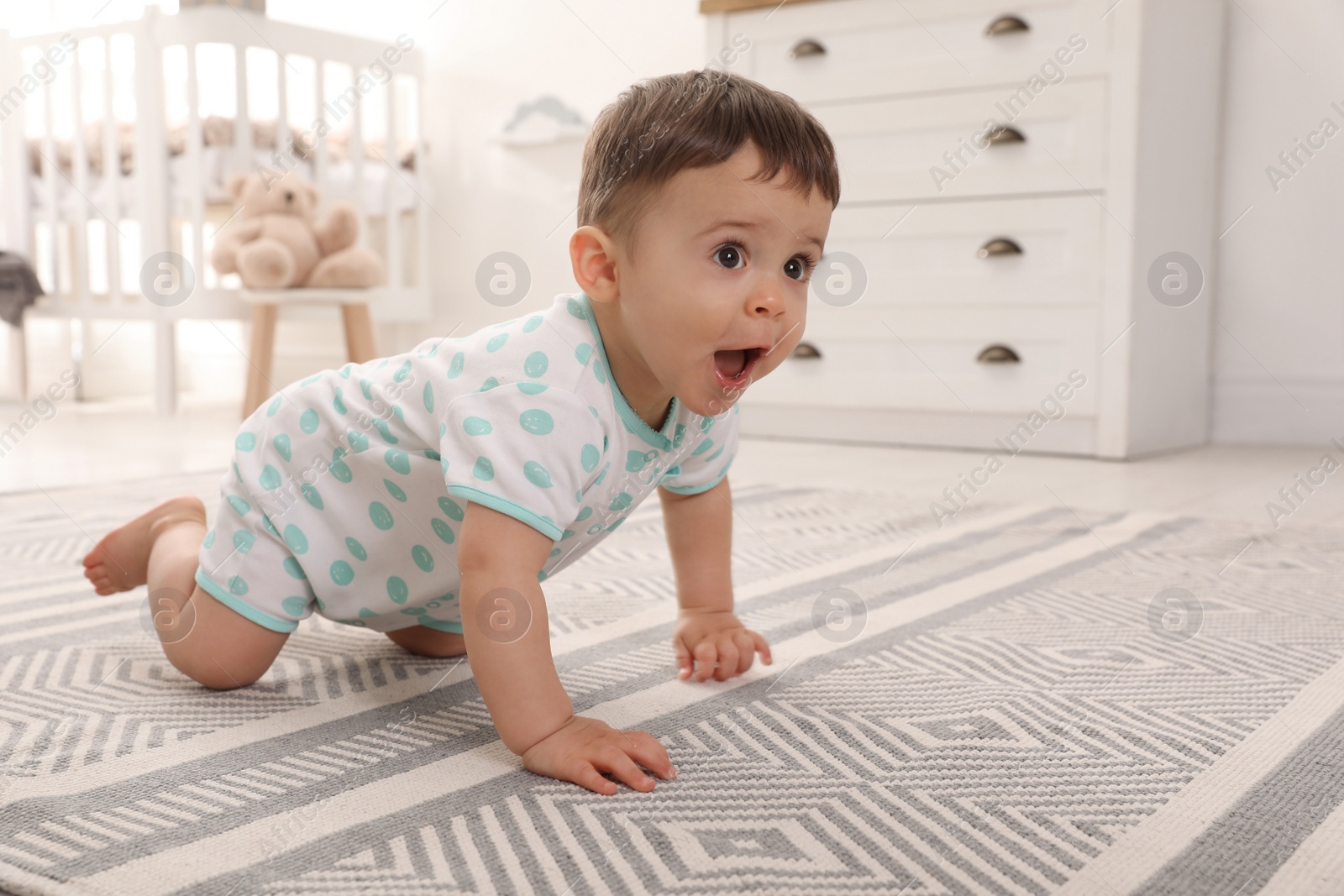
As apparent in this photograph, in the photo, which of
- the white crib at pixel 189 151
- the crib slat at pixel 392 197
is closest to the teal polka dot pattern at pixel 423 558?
the white crib at pixel 189 151

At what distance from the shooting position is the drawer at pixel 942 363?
6.10 feet

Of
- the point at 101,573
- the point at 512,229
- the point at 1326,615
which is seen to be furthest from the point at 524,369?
the point at 512,229

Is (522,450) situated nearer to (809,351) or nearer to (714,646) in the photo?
(714,646)

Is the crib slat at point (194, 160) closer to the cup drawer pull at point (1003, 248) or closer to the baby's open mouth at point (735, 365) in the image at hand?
the cup drawer pull at point (1003, 248)

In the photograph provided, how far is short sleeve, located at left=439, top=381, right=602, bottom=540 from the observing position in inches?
22.1

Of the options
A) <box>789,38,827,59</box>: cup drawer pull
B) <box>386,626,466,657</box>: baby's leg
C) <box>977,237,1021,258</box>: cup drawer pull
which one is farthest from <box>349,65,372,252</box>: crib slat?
<box>386,626,466,657</box>: baby's leg

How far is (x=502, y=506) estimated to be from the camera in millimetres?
559

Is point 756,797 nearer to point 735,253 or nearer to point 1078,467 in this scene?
point 735,253

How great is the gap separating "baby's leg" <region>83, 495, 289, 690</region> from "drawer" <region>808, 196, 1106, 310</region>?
1208 millimetres

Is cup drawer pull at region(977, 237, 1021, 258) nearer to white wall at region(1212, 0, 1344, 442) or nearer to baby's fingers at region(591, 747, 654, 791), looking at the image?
white wall at region(1212, 0, 1344, 442)

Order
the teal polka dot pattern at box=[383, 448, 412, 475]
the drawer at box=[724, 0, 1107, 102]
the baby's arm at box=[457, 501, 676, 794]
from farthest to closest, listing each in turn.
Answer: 1. the drawer at box=[724, 0, 1107, 102]
2. the teal polka dot pattern at box=[383, 448, 412, 475]
3. the baby's arm at box=[457, 501, 676, 794]

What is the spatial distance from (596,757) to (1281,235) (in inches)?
76.5

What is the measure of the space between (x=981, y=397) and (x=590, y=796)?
60.2 inches

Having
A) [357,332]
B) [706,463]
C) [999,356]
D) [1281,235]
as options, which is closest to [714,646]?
[706,463]
